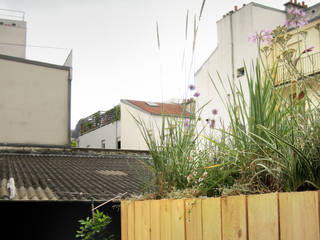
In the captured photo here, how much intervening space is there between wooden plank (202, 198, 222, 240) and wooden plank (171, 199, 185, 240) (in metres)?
0.15

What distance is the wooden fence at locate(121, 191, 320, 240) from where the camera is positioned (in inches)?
41.4

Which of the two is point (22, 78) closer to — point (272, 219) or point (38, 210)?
point (38, 210)

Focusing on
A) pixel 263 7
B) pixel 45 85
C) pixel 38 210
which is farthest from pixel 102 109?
pixel 38 210

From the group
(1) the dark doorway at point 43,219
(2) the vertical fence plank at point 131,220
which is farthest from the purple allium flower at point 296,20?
(1) the dark doorway at point 43,219

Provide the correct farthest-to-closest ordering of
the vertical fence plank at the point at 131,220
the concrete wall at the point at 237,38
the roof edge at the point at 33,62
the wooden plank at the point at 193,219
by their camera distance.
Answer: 1. the concrete wall at the point at 237,38
2. the roof edge at the point at 33,62
3. the vertical fence plank at the point at 131,220
4. the wooden plank at the point at 193,219

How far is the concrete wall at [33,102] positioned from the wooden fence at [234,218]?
31.9 feet

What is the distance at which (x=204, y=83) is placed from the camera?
15305 mm

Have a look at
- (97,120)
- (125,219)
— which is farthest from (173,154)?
(97,120)

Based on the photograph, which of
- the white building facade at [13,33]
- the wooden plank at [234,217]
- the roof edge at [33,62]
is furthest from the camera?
the white building facade at [13,33]

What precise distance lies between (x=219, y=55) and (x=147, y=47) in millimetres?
12838

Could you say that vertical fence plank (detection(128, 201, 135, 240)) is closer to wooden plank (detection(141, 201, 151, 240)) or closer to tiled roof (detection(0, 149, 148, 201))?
wooden plank (detection(141, 201, 151, 240))

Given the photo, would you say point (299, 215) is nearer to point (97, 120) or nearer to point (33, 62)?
point (33, 62)

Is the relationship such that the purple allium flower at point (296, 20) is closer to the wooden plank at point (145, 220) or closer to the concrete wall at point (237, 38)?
the wooden plank at point (145, 220)

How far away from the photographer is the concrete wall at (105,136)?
731 inches
